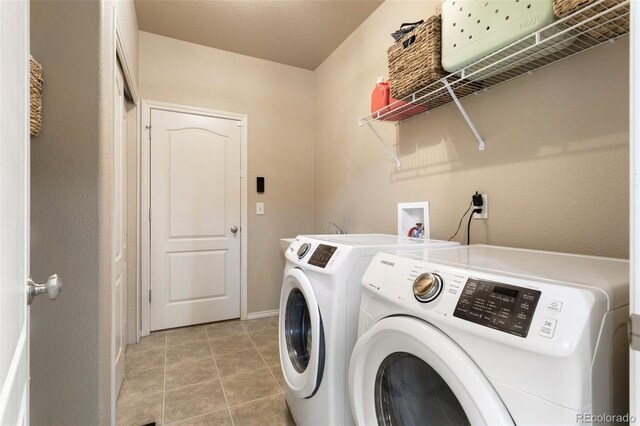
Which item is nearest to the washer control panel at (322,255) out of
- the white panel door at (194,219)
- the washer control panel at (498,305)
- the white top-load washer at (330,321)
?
the white top-load washer at (330,321)

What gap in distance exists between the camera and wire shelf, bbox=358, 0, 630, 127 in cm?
93

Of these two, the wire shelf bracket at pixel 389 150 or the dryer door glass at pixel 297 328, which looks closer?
the dryer door glass at pixel 297 328

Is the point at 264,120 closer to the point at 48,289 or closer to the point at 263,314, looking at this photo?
the point at 263,314

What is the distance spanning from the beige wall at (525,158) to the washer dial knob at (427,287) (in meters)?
0.79

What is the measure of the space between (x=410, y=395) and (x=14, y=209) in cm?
100

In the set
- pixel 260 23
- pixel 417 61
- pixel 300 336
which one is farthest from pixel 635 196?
pixel 260 23

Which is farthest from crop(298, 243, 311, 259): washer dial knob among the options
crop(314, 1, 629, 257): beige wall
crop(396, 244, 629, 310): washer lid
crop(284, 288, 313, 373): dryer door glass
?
crop(314, 1, 629, 257): beige wall

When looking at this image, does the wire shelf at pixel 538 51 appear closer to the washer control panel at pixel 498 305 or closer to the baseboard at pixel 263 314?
the washer control panel at pixel 498 305

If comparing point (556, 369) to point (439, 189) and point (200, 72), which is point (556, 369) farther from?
point (200, 72)

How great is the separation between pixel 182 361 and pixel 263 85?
98.6 inches

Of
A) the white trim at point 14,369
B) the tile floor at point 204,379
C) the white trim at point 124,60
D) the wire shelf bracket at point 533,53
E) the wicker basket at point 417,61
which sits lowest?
the tile floor at point 204,379

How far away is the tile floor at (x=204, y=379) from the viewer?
1612 millimetres

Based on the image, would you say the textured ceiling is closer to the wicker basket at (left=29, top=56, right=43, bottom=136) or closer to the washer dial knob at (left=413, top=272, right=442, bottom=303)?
the wicker basket at (left=29, top=56, right=43, bottom=136)

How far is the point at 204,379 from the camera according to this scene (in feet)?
6.39
